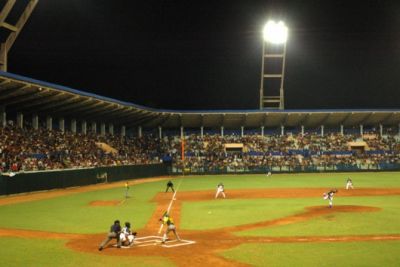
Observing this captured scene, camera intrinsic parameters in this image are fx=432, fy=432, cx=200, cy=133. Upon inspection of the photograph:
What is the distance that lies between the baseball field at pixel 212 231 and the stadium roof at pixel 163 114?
13744mm

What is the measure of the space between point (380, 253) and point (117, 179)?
128ft

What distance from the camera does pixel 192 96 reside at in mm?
78938

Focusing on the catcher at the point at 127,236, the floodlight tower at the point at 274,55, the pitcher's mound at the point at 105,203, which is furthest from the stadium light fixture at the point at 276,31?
the catcher at the point at 127,236

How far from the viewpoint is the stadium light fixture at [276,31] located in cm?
5797

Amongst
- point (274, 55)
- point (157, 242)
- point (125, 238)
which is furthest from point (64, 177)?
point (274, 55)

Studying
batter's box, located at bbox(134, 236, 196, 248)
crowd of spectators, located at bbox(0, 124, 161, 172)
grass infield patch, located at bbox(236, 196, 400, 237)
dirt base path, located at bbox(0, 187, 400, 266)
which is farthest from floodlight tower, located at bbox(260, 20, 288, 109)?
batter's box, located at bbox(134, 236, 196, 248)

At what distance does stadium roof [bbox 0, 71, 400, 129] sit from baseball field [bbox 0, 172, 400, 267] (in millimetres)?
13744

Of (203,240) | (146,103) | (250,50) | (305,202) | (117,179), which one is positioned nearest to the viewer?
(203,240)

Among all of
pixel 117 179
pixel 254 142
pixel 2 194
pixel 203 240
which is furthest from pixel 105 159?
pixel 203 240

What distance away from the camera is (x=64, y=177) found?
39344 millimetres

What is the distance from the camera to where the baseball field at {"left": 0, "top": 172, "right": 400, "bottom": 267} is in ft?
42.9

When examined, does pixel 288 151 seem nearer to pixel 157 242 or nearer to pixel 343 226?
pixel 343 226

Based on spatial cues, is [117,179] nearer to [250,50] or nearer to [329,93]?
[250,50]

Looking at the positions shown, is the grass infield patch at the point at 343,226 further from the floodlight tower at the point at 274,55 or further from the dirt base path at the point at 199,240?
the floodlight tower at the point at 274,55
